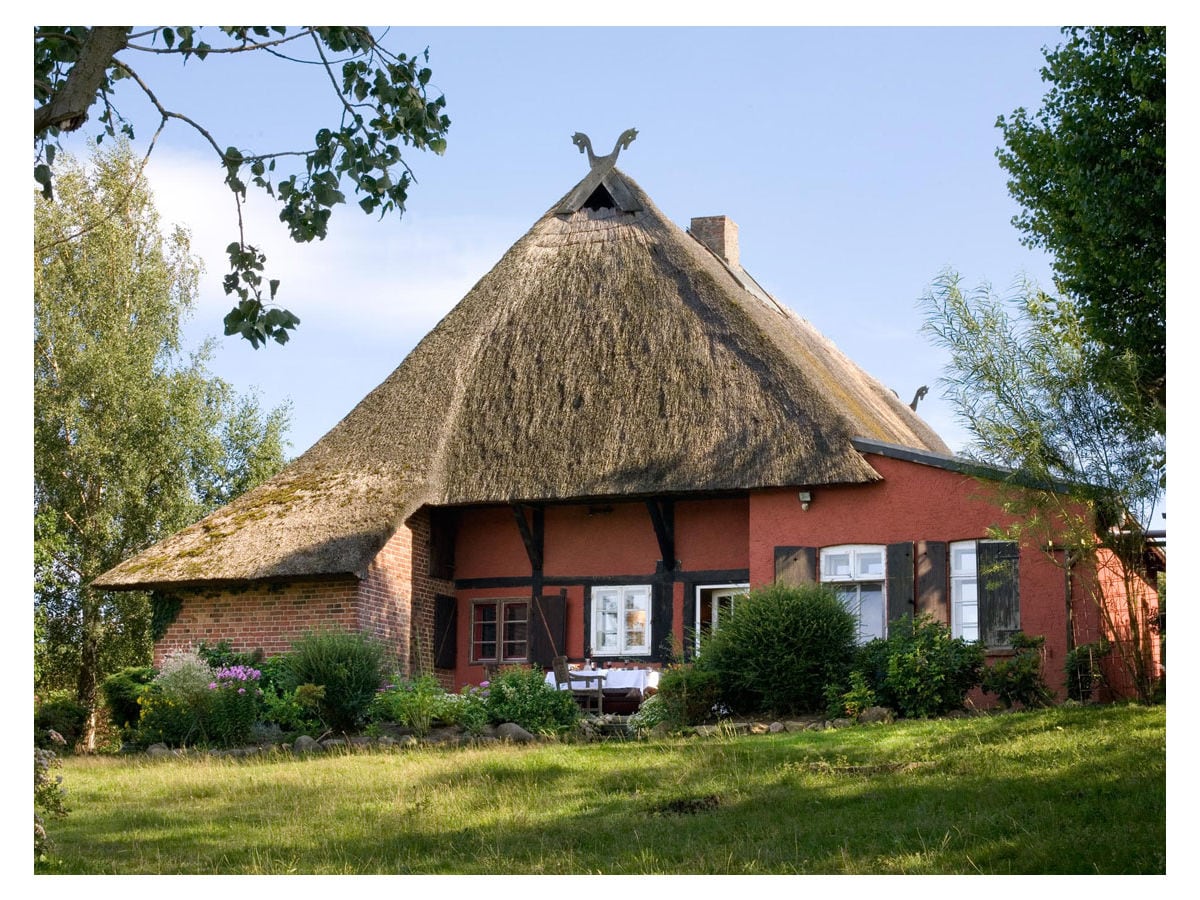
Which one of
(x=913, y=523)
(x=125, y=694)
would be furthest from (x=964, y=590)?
(x=125, y=694)

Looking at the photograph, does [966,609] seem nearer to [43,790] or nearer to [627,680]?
[627,680]

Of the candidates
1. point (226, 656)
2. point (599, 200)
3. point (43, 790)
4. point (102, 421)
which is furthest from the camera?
point (102, 421)

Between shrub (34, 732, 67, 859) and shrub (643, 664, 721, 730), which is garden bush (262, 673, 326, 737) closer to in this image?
shrub (643, 664, 721, 730)

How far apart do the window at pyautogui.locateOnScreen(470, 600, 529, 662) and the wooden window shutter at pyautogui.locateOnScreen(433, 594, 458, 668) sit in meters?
0.25

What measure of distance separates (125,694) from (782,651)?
7.90 meters

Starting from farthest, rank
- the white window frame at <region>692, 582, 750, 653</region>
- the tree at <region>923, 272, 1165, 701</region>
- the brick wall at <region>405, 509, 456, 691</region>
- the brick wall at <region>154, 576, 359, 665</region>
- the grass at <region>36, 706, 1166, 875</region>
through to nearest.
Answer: the brick wall at <region>405, 509, 456, 691</region> < the white window frame at <region>692, 582, 750, 653</region> < the brick wall at <region>154, 576, 359, 665</region> < the tree at <region>923, 272, 1165, 701</region> < the grass at <region>36, 706, 1166, 875</region>

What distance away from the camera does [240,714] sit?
15.8 meters

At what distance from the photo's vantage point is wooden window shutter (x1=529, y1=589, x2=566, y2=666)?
19.0m

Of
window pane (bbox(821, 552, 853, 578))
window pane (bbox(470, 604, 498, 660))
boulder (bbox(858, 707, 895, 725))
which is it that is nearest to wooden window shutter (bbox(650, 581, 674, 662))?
window pane (bbox(821, 552, 853, 578))

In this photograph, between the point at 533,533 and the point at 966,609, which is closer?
the point at 966,609

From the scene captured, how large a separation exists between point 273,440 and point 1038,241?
15661mm

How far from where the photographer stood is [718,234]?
25.2 m

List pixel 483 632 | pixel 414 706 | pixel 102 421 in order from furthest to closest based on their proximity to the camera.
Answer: pixel 102 421 < pixel 483 632 < pixel 414 706

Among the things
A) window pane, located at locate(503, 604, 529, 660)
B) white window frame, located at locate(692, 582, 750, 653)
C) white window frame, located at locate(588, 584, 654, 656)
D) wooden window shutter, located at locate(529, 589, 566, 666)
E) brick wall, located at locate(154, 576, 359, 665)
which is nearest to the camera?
brick wall, located at locate(154, 576, 359, 665)
